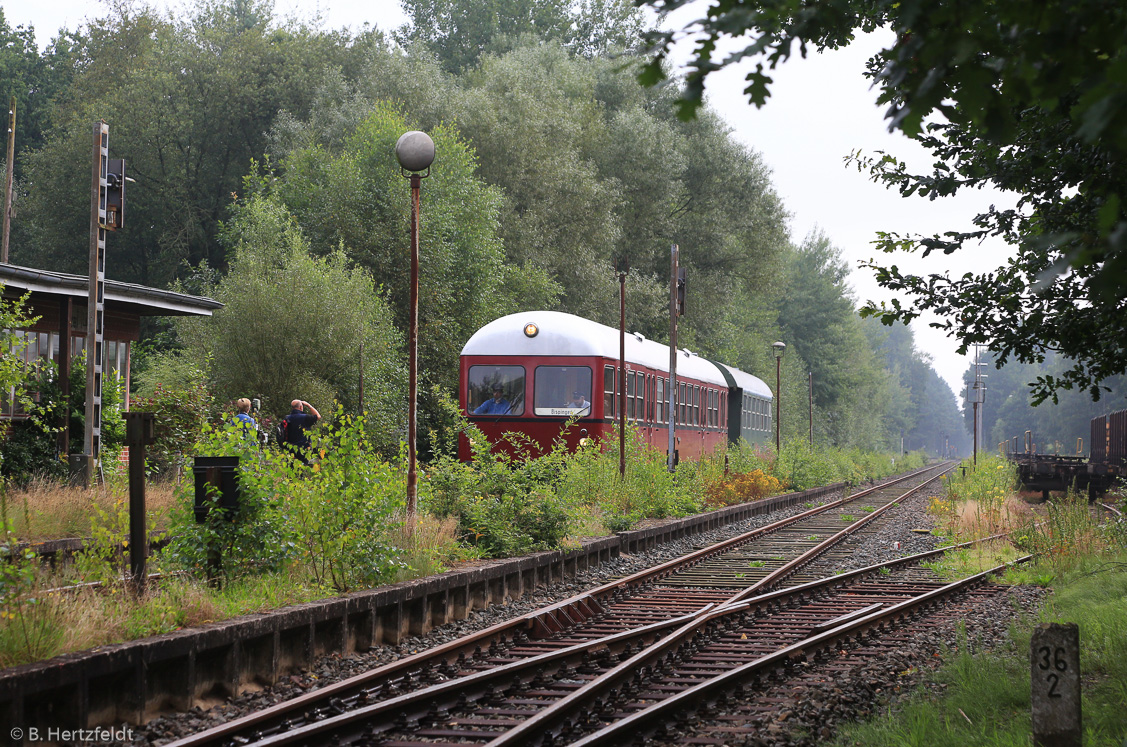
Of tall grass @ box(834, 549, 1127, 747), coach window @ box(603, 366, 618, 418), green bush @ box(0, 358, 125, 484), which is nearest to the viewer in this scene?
tall grass @ box(834, 549, 1127, 747)

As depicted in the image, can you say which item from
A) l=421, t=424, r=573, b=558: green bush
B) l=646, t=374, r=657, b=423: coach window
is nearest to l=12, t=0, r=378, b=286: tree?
l=646, t=374, r=657, b=423: coach window

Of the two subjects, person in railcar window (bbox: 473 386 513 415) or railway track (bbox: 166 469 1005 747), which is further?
person in railcar window (bbox: 473 386 513 415)

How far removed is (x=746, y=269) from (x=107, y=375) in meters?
28.4

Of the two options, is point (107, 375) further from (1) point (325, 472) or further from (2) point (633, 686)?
(2) point (633, 686)

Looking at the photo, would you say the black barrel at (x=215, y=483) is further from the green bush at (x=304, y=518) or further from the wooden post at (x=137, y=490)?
the wooden post at (x=137, y=490)

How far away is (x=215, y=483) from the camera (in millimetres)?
7738

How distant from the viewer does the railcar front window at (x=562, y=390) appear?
18469 millimetres

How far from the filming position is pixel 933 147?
7.02m

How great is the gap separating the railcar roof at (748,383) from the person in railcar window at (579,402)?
1340cm

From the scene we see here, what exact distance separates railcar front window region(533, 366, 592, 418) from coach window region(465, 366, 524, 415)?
339mm

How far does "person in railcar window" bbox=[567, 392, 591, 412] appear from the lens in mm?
18484

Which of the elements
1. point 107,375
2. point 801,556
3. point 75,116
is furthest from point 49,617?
point 75,116

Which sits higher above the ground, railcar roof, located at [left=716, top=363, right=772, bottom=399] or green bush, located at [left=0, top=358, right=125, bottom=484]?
railcar roof, located at [left=716, top=363, right=772, bottom=399]

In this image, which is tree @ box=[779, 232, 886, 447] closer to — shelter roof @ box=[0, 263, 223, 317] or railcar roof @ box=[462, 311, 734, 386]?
railcar roof @ box=[462, 311, 734, 386]
